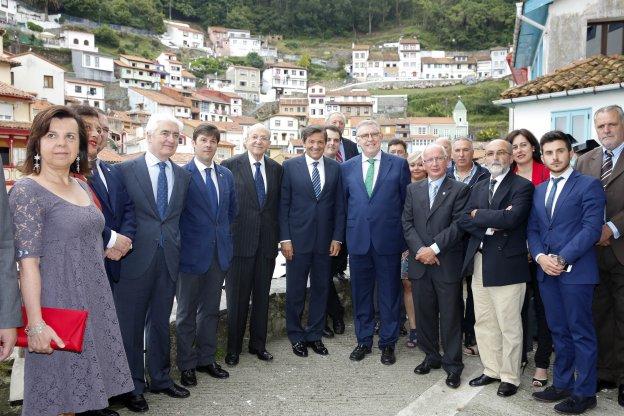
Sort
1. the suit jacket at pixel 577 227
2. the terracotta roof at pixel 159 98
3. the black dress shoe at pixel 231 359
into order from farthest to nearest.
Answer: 1. the terracotta roof at pixel 159 98
2. the black dress shoe at pixel 231 359
3. the suit jacket at pixel 577 227

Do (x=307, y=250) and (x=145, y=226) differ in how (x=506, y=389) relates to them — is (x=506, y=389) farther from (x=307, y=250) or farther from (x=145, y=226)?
(x=145, y=226)

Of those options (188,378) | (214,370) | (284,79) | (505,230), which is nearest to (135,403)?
(188,378)

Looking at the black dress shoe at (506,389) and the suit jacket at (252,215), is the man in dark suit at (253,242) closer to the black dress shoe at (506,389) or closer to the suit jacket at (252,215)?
the suit jacket at (252,215)

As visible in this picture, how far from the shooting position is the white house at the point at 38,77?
46812mm

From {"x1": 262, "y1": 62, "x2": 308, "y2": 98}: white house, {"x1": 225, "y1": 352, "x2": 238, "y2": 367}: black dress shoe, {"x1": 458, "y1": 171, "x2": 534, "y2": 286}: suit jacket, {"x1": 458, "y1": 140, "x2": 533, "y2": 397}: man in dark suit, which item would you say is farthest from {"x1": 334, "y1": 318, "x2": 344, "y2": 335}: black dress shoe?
{"x1": 262, "y1": 62, "x2": 308, "y2": 98}: white house

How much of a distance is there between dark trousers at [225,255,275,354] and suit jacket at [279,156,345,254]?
36cm

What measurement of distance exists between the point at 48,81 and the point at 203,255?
167 feet

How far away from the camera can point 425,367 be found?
186 inches

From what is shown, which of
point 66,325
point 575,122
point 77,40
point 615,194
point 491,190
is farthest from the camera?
point 77,40

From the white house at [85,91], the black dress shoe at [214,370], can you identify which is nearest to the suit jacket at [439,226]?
the black dress shoe at [214,370]

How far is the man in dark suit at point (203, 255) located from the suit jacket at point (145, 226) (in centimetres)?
25

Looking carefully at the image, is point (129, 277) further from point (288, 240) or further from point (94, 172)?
point (288, 240)

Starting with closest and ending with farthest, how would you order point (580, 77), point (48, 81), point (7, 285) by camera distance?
point (7, 285) < point (580, 77) < point (48, 81)

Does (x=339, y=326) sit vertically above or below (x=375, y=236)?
below
